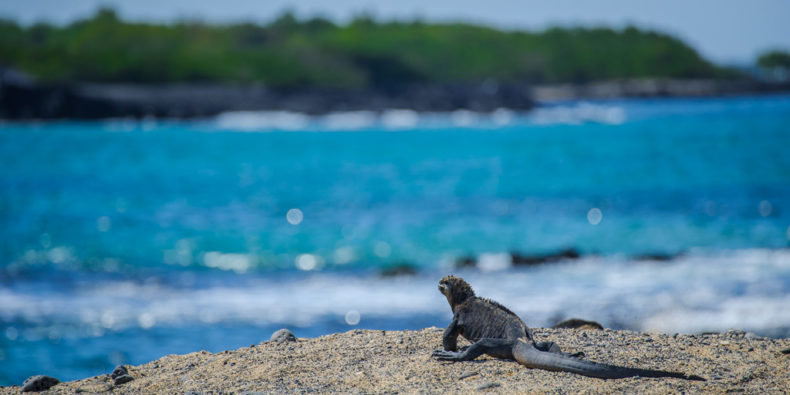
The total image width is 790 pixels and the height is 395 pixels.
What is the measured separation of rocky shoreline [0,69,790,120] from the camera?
85.7 m

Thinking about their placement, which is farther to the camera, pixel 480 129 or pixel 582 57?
pixel 582 57

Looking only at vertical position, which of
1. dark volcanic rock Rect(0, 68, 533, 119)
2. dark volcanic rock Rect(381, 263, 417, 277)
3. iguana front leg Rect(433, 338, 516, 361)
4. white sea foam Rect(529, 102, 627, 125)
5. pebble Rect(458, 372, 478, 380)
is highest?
dark volcanic rock Rect(0, 68, 533, 119)

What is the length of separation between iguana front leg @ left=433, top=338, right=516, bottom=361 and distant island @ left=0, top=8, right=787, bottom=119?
284ft

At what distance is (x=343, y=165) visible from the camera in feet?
Result: 143

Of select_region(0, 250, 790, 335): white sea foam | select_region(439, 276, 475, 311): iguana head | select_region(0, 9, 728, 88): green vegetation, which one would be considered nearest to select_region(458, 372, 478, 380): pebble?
select_region(439, 276, 475, 311): iguana head

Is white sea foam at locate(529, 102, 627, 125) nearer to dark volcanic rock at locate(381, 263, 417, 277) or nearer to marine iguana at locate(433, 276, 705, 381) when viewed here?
dark volcanic rock at locate(381, 263, 417, 277)

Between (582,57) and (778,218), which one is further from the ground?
(582,57)

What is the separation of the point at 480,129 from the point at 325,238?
56111mm

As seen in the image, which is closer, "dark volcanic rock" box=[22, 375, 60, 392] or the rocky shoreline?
"dark volcanic rock" box=[22, 375, 60, 392]

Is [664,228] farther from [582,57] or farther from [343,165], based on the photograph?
[582,57]

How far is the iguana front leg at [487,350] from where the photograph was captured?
5891 mm

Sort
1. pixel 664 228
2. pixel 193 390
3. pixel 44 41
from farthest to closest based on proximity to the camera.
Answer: pixel 44 41, pixel 664 228, pixel 193 390

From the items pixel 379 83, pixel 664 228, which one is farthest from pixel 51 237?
pixel 379 83

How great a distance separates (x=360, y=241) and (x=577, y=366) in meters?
14.6
